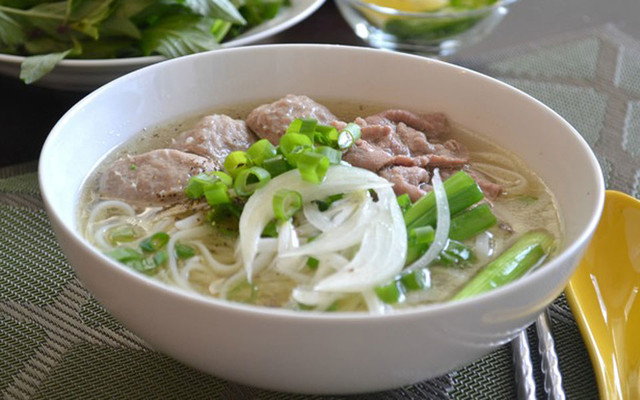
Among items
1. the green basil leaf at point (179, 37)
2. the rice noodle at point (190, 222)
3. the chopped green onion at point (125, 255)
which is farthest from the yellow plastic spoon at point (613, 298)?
the green basil leaf at point (179, 37)

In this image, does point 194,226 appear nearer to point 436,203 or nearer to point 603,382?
point 436,203

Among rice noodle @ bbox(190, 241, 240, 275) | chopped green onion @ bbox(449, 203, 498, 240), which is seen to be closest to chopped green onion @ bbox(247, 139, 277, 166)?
rice noodle @ bbox(190, 241, 240, 275)

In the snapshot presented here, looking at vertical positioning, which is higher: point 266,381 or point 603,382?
point 266,381

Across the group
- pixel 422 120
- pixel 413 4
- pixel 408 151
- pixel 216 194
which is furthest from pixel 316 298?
pixel 413 4

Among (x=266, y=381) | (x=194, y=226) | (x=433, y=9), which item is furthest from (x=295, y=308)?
(x=433, y=9)

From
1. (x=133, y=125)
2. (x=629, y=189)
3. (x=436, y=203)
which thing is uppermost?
(x=436, y=203)

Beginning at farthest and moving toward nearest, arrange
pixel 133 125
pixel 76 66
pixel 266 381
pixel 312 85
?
1. pixel 76 66
2. pixel 312 85
3. pixel 133 125
4. pixel 266 381

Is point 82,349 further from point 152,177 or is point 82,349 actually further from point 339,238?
point 339,238

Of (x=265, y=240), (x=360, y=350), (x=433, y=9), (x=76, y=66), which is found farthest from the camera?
(x=433, y=9)
